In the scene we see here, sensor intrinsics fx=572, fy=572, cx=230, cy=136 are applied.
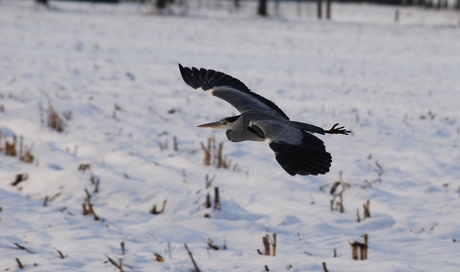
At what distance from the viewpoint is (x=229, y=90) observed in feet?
15.1

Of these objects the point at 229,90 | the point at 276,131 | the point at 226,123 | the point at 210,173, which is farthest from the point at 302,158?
the point at 210,173

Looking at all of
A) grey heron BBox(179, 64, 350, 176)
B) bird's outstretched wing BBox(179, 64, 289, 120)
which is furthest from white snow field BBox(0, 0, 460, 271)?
bird's outstretched wing BBox(179, 64, 289, 120)

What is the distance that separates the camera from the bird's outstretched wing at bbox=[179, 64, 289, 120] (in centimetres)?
441

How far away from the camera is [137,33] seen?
20938 millimetres

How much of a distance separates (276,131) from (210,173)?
2.91m

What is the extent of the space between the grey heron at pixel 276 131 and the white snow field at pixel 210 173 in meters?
1.01

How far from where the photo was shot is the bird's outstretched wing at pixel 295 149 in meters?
3.21

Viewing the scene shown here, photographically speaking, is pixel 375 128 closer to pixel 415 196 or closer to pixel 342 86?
pixel 415 196

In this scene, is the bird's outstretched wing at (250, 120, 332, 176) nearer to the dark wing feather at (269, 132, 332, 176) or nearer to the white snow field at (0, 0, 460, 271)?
the dark wing feather at (269, 132, 332, 176)

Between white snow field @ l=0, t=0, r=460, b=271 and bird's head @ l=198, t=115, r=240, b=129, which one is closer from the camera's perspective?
bird's head @ l=198, t=115, r=240, b=129

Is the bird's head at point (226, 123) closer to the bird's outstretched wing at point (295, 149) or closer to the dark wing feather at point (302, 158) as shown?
the bird's outstretched wing at point (295, 149)

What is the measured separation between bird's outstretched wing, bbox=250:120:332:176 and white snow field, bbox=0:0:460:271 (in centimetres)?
103

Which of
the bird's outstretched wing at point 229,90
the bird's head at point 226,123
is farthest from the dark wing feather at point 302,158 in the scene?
the bird's outstretched wing at point 229,90

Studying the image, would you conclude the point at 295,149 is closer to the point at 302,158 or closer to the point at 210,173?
the point at 302,158
